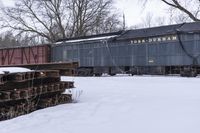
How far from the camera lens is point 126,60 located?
85.7ft

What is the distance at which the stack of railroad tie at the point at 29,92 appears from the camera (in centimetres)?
905

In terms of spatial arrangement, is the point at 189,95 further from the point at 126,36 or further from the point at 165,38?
the point at 126,36

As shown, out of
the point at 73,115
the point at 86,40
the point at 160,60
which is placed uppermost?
the point at 86,40

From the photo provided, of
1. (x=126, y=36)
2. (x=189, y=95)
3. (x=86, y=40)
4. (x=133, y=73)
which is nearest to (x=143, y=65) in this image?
(x=133, y=73)

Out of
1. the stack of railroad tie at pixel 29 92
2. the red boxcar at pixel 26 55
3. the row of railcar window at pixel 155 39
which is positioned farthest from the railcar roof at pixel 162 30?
the stack of railroad tie at pixel 29 92

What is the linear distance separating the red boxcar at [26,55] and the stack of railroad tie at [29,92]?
2196 centimetres

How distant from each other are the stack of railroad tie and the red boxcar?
72.1ft

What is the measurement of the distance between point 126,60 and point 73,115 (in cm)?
1831

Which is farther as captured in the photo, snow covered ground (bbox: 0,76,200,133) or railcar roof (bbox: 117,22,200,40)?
railcar roof (bbox: 117,22,200,40)

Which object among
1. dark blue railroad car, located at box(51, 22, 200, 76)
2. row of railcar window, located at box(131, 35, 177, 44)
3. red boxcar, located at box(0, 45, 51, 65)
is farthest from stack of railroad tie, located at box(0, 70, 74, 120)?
red boxcar, located at box(0, 45, 51, 65)

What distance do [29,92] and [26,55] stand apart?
25550 mm

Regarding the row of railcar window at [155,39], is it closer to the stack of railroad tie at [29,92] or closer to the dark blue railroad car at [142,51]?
the dark blue railroad car at [142,51]

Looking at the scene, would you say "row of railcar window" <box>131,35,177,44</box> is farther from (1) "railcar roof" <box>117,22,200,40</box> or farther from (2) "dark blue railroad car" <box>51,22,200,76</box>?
(1) "railcar roof" <box>117,22,200,40</box>

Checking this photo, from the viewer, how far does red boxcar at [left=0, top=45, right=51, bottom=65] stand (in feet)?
107
